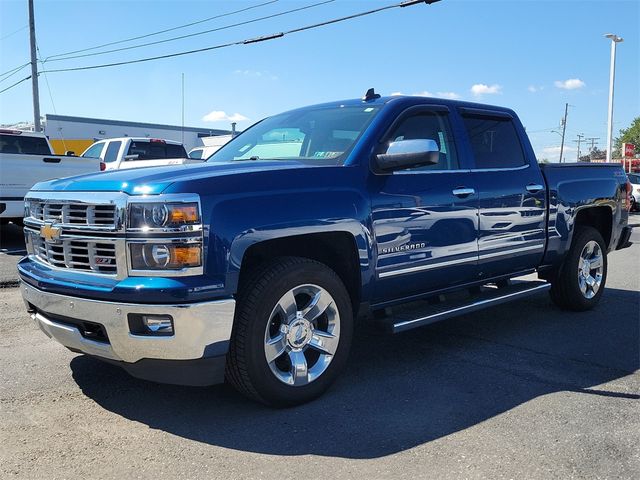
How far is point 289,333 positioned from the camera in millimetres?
3689

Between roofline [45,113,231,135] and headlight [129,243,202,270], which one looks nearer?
headlight [129,243,202,270]

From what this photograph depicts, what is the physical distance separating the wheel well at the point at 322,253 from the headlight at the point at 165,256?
0.43 m

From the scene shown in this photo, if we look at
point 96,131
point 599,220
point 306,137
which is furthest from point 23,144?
point 96,131

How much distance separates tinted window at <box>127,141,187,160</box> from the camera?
46.8 feet

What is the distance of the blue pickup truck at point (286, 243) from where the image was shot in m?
3.22

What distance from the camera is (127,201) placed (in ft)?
10.6

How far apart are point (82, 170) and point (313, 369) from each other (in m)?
8.90

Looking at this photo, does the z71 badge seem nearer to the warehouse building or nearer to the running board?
the running board

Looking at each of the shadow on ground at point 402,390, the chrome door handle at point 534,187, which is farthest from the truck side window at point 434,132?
the shadow on ground at point 402,390

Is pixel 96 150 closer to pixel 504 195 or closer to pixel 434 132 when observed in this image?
pixel 434 132

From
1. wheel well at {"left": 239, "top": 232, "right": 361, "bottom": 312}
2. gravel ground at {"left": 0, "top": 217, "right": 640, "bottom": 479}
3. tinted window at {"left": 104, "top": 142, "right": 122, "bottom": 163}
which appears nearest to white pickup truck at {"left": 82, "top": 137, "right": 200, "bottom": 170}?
tinted window at {"left": 104, "top": 142, "right": 122, "bottom": 163}

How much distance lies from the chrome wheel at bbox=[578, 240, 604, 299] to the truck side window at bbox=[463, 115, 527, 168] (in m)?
1.50

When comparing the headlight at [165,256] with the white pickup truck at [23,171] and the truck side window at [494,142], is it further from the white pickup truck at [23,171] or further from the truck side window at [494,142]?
the white pickup truck at [23,171]

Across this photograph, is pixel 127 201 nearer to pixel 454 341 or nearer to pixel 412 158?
pixel 412 158
